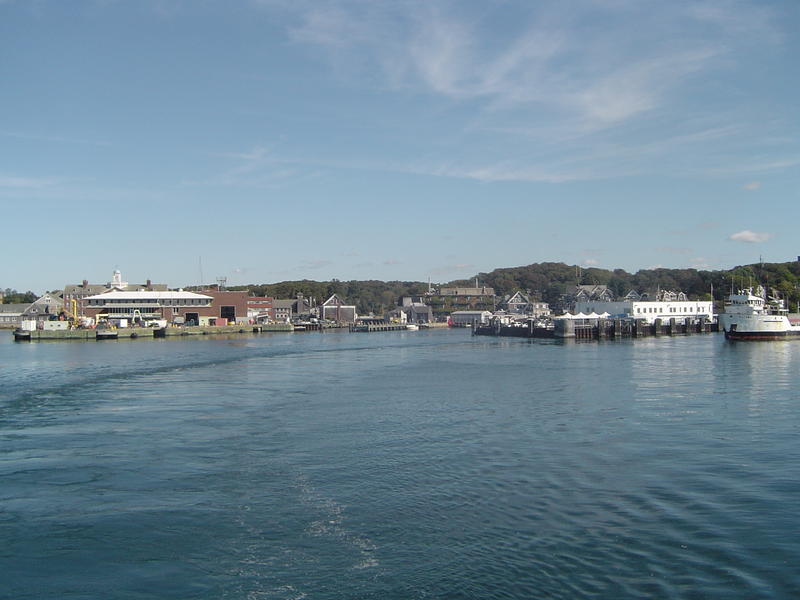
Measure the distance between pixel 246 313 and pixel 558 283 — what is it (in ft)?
232

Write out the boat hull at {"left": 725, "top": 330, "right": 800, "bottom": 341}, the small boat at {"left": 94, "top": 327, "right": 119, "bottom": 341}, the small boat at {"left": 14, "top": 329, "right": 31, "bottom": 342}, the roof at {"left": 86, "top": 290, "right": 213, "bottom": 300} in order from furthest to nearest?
the roof at {"left": 86, "top": 290, "right": 213, "bottom": 300} → the small boat at {"left": 94, "top": 327, "right": 119, "bottom": 341} → the small boat at {"left": 14, "top": 329, "right": 31, "bottom": 342} → the boat hull at {"left": 725, "top": 330, "right": 800, "bottom": 341}

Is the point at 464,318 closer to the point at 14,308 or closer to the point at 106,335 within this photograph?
the point at 106,335

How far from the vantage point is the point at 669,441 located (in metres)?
16.2

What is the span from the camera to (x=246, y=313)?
3686 inches

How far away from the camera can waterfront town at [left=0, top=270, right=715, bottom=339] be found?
78375 mm

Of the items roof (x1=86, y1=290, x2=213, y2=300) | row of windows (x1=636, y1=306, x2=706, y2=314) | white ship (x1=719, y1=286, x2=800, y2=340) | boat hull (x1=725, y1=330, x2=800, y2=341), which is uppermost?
roof (x1=86, y1=290, x2=213, y2=300)

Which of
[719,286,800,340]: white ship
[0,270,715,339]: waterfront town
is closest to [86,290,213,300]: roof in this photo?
[0,270,715,339]: waterfront town

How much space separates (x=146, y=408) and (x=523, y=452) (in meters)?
13.0

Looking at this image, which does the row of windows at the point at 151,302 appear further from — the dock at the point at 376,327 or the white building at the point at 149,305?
the dock at the point at 376,327

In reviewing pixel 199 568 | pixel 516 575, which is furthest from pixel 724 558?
pixel 199 568

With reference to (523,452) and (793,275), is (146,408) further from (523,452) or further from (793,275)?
(793,275)

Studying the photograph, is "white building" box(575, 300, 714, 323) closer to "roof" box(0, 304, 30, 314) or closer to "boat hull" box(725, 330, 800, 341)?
"boat hull" box(725, 330, 800, 341)

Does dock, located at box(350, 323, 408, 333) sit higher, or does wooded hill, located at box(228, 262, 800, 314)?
wooded hill, located at box(228, 262, 800, 314)

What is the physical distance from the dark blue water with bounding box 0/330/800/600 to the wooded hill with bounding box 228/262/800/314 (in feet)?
286
